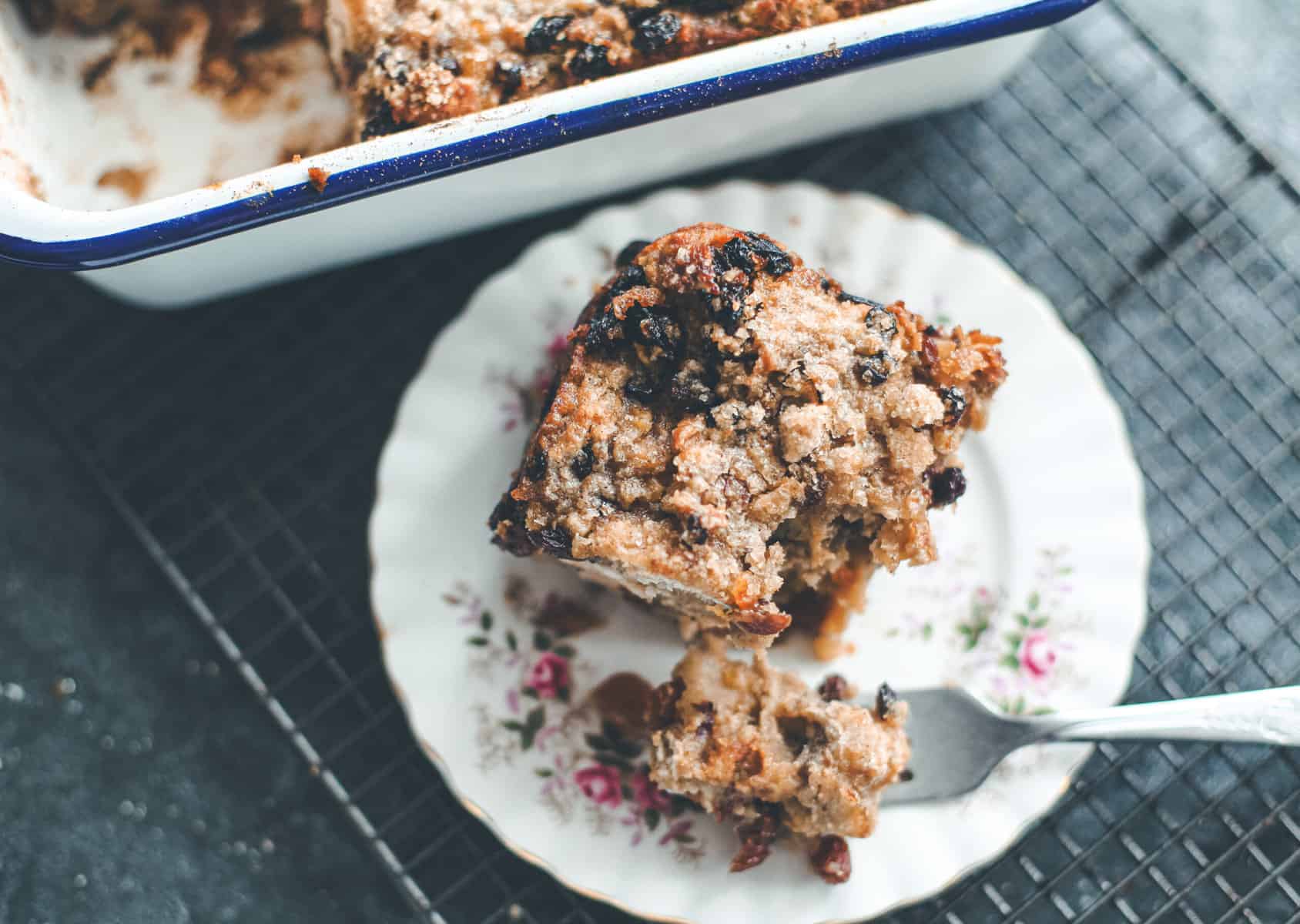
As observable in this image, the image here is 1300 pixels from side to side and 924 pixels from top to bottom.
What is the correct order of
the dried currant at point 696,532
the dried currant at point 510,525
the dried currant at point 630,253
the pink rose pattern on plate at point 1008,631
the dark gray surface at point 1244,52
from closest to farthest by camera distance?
1. the dried currant at point 696,532
2. the dried currant at point 510,525
3. the dried currant at point 630,253
4. the pink rose pattern on plate at point 1008,631
5. the dark gray surface at point 1244,52

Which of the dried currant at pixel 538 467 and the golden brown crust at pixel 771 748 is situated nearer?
the dried currant at pixel 538 467

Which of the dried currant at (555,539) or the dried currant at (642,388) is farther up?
the dried currant at (642,388)

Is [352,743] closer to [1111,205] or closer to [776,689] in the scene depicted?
[776,689]

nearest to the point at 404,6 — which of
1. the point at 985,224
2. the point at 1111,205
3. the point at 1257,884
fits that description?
the point at 985,224

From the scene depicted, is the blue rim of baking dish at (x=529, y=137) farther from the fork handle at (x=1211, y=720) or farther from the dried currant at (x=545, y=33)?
the fork handle at (x=1211, y=720)

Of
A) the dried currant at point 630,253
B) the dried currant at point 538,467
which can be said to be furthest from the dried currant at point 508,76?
the dried currant at point 538,467

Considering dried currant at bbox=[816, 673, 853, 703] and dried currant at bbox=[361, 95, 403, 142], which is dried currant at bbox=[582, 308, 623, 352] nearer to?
dried currant at bbox=[361, 95, 403, 142]

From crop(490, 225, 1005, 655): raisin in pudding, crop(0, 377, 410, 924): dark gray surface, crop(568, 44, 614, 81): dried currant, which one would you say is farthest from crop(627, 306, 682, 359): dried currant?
crop(0, 377, 410, 924): dark gray surface
